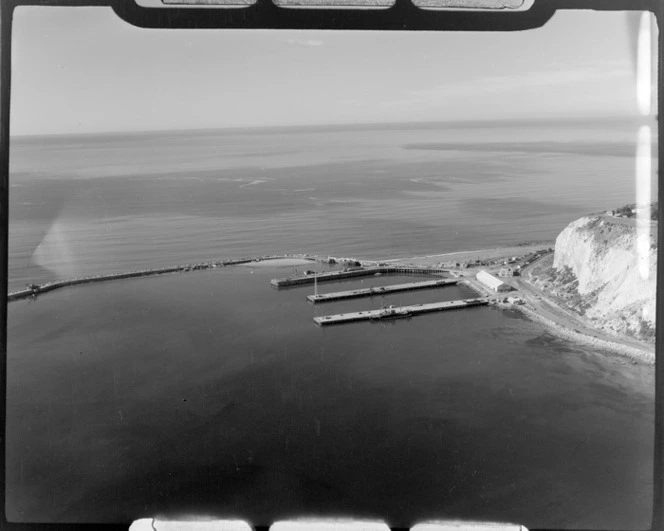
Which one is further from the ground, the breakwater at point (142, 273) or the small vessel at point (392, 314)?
the breakwater at point (142, 273)

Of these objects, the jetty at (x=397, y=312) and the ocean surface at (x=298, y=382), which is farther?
the jetty at (x=397, y=312)

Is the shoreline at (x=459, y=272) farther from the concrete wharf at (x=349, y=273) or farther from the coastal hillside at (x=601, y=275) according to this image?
the coastal hillside at (x=601, y=275)

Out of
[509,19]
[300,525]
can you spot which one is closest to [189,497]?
[300,525]

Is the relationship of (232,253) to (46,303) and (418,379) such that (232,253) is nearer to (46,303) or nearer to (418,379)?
(46,303)

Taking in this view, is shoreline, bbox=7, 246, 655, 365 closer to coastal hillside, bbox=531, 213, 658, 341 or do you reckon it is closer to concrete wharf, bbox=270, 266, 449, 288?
concrete wharf, bbox=270, 266, 449, 288

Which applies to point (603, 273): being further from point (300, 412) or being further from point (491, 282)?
point (300, 412)

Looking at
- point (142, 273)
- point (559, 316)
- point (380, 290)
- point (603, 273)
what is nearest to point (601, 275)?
point (603, 273)

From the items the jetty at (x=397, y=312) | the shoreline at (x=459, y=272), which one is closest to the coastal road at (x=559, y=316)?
the shoreline at (x=459, y=272)
